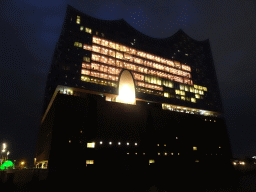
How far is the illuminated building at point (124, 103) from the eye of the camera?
40.6 m

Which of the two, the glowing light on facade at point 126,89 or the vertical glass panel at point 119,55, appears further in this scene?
the vertical glass panel at point 119,55

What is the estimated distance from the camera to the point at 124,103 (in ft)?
162

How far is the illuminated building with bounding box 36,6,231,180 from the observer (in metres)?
40.6

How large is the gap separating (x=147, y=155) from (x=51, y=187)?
23622 mm

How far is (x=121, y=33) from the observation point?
206 ft

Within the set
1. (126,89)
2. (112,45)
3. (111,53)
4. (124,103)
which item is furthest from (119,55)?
(124,103)

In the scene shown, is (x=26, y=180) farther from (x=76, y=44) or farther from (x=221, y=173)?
(x=221, y=173)

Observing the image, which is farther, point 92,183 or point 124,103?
point 124,103

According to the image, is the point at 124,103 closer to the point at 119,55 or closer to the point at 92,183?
the point at 119,55

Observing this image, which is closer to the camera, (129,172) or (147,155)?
(129,172)

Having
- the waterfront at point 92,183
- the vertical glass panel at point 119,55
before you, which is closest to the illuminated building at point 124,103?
the vertical glass panel at point 119,55

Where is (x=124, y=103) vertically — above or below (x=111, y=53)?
below

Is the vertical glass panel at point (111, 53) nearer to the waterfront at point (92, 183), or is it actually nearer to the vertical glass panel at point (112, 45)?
the vertical glass panel at point (112, 45)

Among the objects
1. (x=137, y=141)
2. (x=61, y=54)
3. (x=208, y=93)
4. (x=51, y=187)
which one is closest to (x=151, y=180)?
(x=137, y=141)
